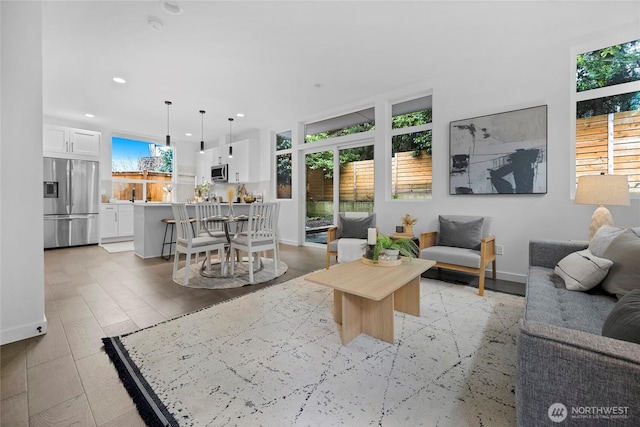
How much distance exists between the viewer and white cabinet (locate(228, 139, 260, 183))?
6504 millimetres

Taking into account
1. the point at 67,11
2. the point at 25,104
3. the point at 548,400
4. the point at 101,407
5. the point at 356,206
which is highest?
the point at 67,11

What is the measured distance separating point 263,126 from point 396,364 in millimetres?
5880

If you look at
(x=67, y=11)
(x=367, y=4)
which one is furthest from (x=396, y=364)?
(x=67, y=11)

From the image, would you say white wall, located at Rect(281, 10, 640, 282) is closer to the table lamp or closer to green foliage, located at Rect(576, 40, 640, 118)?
green foliage, located at Rect(576, 40, 640, 118)

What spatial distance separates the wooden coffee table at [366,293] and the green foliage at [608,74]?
274 cm

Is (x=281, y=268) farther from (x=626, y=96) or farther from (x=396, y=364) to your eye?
(x=626, y=96)

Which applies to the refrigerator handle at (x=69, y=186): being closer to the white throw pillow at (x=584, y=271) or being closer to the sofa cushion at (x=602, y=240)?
the white throw pillow at (x=584, y=271)

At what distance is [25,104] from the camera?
6.31 ft

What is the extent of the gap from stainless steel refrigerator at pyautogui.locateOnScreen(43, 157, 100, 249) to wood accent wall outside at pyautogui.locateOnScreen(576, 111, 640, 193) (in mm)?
8504

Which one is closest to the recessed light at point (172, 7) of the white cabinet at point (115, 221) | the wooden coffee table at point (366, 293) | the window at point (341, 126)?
the wooden coffee table at point (366, 293)

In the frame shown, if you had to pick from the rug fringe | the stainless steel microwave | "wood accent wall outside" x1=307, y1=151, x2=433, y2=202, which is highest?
the stainless steel microwave

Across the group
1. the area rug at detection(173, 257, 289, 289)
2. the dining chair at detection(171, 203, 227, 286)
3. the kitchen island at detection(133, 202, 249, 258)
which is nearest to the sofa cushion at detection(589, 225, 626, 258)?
the area rug at detection(173, 257, 289, 289)

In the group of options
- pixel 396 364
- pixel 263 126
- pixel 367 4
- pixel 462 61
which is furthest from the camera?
pixel 263 126

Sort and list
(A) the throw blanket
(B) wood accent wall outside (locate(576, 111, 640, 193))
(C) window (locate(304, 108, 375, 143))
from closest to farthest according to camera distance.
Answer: (B) wood accent wall outside (locate(576, 111, 640, 193))
(A) the throw blanket
(C) window (locate(304, 108, 375, 143))
